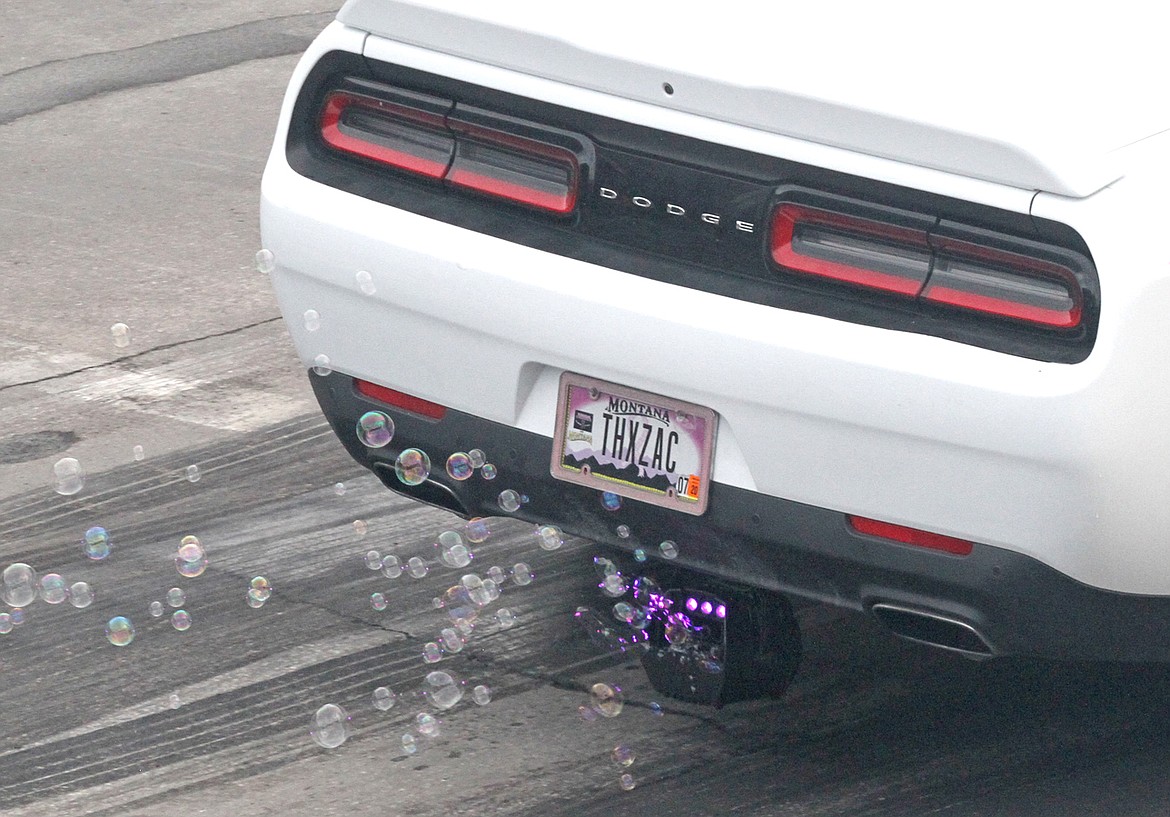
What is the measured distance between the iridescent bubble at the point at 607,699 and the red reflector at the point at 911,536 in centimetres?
96

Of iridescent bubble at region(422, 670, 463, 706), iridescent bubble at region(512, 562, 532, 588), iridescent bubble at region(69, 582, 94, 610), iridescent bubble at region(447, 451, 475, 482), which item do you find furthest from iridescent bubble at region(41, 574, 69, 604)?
iridescent bubble at region(447, 451, 475, 482)

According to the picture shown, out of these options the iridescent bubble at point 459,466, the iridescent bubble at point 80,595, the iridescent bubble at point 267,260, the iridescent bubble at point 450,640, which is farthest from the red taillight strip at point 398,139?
the iridescent bubble at point 80,595

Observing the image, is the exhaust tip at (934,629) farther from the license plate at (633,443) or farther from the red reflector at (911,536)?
the license plate at (633,443)

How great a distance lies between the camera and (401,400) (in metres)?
3.89

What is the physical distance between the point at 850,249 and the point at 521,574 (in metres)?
1.71

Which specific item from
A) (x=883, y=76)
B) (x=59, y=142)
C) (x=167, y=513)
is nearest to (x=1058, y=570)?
(x=883, y=76)

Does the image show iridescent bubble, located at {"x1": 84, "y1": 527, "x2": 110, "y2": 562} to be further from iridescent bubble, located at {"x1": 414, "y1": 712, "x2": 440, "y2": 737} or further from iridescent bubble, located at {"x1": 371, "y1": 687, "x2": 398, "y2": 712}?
iridescent bubble, located at {"x1": 414, "y1": 712, "x2": 440, "y2": 737}

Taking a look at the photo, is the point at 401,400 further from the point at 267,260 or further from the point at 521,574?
the point at 521,574

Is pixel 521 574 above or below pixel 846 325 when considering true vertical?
below

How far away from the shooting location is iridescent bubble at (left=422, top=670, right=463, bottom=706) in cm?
414

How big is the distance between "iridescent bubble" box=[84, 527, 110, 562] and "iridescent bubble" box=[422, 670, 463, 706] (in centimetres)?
105

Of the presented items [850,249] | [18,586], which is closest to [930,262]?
[850,249]

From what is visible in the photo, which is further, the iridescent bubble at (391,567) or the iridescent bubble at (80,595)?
the iridescent bubble at (391,567)

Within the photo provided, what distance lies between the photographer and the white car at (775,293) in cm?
316
